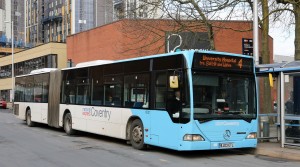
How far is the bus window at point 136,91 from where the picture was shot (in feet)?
41.7

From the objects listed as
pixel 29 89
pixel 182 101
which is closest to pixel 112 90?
pixel 182 101

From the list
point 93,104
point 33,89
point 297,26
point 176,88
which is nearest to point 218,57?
point 176,88

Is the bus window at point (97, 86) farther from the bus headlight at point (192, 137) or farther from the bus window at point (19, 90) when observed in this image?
the bus window at point (19, 90)

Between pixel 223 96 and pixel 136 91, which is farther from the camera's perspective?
pixel 136 91

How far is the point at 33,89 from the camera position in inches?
901

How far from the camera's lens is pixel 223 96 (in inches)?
449

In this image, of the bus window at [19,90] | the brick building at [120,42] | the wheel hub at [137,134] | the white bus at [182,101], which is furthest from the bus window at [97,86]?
the brick building at [120,42]

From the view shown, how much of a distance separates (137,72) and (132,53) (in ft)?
70.2

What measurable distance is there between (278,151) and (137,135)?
420 cm

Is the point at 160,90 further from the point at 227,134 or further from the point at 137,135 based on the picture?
the point at 227,134

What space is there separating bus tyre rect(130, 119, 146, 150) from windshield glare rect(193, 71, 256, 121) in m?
2.47

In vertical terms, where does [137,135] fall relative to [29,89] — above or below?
below

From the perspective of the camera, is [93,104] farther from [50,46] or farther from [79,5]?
[79,5]

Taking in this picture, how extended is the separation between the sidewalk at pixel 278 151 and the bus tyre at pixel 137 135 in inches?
135
